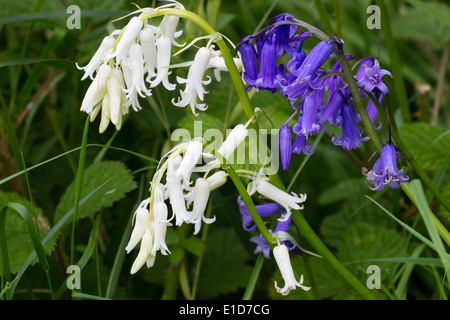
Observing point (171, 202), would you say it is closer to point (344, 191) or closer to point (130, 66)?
point (130, 66)

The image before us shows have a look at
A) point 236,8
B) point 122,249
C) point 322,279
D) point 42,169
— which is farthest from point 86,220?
point 236,8

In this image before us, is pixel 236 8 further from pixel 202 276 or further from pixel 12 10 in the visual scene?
pixel 202 276

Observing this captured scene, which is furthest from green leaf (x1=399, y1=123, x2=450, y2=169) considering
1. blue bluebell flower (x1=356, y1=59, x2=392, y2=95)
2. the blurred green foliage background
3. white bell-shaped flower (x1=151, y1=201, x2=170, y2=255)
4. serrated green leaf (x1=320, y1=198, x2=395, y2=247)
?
white bell-shaped flower (x1=151, y1=201, x2=170, y2=255)

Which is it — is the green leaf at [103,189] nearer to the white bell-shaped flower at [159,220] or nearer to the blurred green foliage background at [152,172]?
the blurred green foliage background at [152,172]

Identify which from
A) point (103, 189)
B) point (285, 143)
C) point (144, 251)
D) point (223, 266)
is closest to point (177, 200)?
point (144, 251)

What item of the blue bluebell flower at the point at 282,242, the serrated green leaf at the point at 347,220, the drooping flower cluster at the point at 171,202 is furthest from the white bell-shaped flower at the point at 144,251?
the serrated green leaf at the point at 347,220
